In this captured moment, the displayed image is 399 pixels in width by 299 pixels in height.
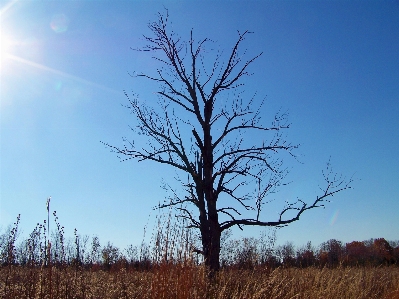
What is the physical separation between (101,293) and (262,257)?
3.54m

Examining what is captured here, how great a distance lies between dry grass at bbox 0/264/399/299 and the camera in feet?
15.4

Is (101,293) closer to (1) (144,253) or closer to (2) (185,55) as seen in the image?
(1) (144,253)

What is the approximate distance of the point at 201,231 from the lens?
854 centimetres

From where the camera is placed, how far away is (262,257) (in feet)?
26.9

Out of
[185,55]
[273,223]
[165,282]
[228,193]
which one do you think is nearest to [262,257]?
[273,223]

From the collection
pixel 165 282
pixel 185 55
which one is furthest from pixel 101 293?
pixel 185 55

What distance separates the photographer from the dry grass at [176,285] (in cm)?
471

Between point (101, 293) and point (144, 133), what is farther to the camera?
point (144, 133)

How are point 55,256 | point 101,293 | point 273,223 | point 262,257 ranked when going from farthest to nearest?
point 273,223, point 262,257, point 101,293, point 55,256

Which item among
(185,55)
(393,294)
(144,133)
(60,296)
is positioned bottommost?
(393,294)

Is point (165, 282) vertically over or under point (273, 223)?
under

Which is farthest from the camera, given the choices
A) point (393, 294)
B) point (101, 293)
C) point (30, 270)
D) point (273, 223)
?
point (393, 294)

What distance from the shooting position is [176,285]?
4746mm

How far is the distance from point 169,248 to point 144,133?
4865 mm
